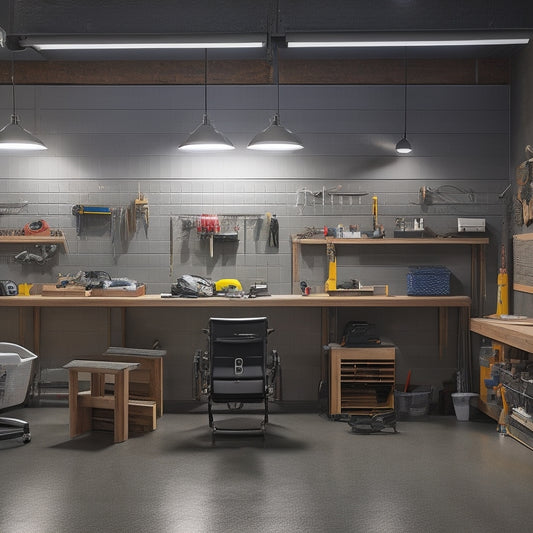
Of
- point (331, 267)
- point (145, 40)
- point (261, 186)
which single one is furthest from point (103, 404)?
point (145, 40)

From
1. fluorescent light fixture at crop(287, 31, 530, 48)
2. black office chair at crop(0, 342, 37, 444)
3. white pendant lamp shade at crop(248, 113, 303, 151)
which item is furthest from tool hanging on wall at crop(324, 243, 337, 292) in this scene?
black office chair at crop(0, 342, 37, 444)

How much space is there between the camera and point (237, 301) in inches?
273

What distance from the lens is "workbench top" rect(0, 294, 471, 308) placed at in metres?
6.90

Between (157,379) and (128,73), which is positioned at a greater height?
(128,73)

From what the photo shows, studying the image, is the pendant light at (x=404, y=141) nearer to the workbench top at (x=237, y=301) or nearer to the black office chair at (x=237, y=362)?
the workbench top at (x=237, y=301)

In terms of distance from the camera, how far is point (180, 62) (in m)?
7.51

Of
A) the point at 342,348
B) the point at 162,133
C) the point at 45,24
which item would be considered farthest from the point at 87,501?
the point at 162,133

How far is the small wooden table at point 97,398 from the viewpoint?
5.99 metres

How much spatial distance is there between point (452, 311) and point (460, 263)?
50cm

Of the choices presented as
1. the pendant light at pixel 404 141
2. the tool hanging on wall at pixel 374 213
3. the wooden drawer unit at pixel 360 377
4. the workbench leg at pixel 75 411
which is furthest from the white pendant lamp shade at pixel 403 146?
the workbench leg at pixel 75 411

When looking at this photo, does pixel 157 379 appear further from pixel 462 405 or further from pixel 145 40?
pixel 145 40

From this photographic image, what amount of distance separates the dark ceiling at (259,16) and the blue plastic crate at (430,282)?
247 cm

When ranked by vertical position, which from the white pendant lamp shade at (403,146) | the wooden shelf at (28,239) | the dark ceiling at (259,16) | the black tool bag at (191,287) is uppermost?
the dark ceiling at (259,16)

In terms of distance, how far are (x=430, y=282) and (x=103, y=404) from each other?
328 centimetres
